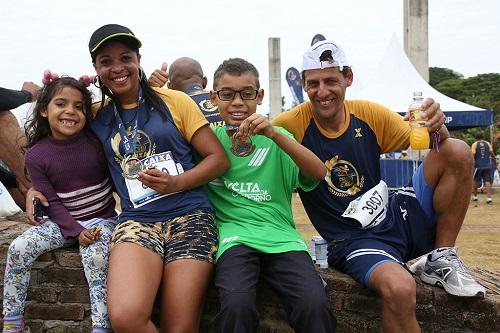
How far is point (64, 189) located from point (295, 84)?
1541 centimetres

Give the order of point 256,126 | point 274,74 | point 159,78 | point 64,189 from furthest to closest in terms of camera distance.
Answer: point 274,74, point 159,78, point 64,189, point 256,126

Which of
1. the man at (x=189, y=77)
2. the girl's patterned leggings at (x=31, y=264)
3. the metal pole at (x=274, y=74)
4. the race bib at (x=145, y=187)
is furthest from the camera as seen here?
the metal pole at (x=274, y=74)

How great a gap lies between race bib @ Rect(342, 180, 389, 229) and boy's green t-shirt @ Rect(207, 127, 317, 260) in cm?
27

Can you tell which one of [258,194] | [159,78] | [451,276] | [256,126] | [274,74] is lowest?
[451,276]

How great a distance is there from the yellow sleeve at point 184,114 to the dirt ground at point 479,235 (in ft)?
9.62

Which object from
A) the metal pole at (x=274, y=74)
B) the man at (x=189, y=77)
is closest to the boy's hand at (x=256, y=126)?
the man at (x=189, y=77)

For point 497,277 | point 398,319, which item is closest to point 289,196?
point 398,319

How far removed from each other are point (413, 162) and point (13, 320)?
10.5 metres

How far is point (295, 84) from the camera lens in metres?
17.6

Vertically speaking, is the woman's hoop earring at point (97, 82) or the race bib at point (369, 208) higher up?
the woman's hoop earring at point (97, 82)

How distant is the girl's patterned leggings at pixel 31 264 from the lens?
2470 mm

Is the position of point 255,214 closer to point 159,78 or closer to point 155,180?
point 155,180

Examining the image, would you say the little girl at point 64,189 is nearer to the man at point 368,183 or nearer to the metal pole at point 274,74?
the man at point 368,183

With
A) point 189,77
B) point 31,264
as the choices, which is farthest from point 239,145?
point 189,77
